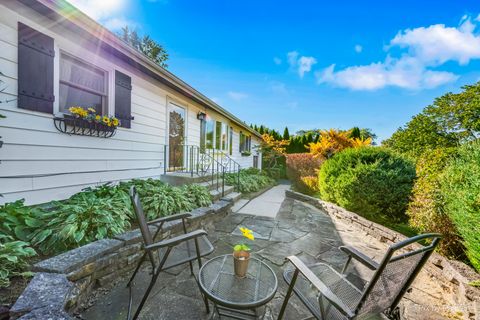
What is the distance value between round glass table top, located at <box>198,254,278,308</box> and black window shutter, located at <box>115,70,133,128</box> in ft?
10.6

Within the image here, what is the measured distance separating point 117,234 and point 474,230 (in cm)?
376

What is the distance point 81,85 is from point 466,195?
5198 mm

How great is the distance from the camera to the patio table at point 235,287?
4.81 ft

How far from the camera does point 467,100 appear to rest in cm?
1405

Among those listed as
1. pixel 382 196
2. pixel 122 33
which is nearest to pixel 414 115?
pixel 382 196

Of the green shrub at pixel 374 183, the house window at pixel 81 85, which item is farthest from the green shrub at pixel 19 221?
the green shrub at pixel 374 183

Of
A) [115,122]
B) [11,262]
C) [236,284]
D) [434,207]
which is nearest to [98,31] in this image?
[115,122]

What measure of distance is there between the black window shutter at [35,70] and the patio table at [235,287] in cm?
292

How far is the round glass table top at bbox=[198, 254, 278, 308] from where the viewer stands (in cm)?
148

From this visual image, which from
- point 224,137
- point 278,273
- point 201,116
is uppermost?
point 201,116

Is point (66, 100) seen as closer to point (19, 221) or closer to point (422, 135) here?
point (19, 221)

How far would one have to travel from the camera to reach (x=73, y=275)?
1712mm

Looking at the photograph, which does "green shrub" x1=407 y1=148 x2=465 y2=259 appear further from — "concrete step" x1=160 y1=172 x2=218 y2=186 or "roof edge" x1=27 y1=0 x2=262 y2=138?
"roof edge" x1=27 y1=0 x2=262 y2=138

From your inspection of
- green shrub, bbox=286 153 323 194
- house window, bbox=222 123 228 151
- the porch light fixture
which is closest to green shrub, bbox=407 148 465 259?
green shrub, bbox=286 153 323 194
